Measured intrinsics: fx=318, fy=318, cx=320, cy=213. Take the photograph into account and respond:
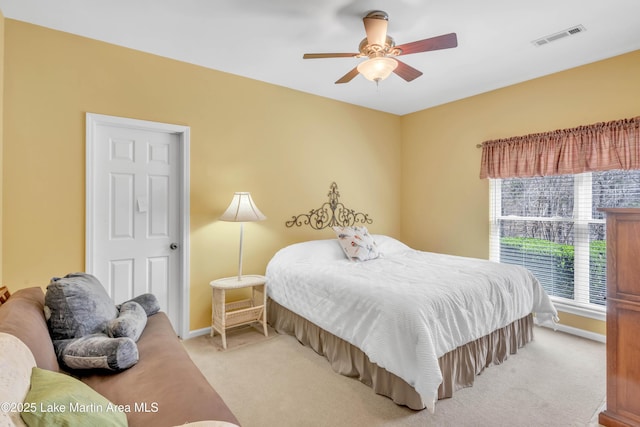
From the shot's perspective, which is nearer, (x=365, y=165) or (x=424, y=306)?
(x=424, y=306)

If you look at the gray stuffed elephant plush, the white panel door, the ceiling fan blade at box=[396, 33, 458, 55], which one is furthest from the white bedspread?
the ceiling fan blade at box=[396, 33, 458, 55]

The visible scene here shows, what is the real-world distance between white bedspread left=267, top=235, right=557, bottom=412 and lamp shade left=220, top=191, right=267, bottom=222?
1.96 feet

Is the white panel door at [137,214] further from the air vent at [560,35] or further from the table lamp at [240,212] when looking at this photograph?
the air vent at [560,35]

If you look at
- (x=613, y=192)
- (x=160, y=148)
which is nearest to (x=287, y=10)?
(x=160, y=148)

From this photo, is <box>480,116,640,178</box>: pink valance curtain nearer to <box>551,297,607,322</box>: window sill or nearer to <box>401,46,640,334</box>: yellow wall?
<box>401,46,640,334</box>: yellow wall

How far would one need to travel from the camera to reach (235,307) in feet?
10.9

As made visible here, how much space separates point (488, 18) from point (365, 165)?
2.40 metres

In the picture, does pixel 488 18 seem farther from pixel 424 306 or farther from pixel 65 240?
pixel 65 240

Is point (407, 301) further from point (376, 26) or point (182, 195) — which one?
point (182, 195)

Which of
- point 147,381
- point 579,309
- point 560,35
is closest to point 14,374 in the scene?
point 147,381

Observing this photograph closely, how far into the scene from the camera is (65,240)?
2578 millimetres

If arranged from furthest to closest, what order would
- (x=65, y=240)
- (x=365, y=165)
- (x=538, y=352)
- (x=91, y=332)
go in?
(x=365, y=165)
(x=538, y=352)
(x=65, y=240)
(x=91, y=332)

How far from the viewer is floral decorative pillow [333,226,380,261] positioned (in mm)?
3514

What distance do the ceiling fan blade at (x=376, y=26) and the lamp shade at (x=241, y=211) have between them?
179 centimetres
